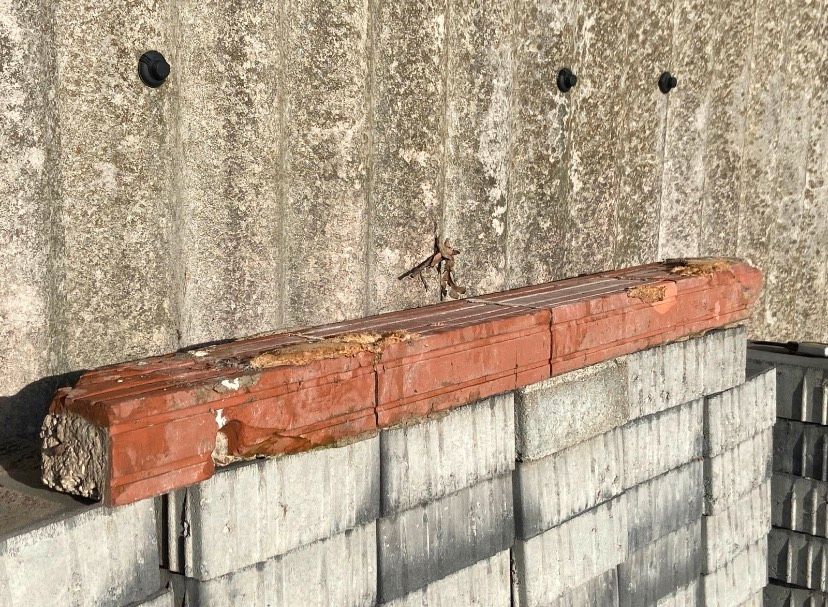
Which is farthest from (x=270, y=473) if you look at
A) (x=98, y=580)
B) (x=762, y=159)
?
(x=762, y=159)

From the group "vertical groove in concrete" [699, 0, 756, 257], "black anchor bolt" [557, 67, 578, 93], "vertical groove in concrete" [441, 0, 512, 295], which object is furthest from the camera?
"vertical groove in concrete" [699, 0, 756, 257]

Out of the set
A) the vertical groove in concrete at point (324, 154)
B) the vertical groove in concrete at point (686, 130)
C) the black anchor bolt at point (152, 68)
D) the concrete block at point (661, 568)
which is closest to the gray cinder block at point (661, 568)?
the concrete block at point (661, 568)

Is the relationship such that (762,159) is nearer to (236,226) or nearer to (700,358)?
(700,358)

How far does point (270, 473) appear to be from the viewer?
220 centimetres

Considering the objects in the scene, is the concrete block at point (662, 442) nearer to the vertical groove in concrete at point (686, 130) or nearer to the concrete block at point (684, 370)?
the concrete block at point (684, 370)

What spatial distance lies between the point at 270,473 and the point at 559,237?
1696mm

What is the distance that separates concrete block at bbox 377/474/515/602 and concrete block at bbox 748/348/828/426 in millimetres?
1832

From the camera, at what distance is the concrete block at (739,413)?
372 centimetres

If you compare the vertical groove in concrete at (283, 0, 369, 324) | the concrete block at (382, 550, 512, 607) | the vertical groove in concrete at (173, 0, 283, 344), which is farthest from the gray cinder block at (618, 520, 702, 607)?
the vertical groove in concrete at (173, 0, 283, 344)

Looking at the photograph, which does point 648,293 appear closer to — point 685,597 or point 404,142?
point 404,142

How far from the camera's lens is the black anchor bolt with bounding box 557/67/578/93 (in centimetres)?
337

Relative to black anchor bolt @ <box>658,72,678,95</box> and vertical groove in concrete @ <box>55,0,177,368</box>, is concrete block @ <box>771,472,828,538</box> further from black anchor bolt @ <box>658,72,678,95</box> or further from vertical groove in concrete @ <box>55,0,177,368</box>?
vertical groove in concrete @ <box>55,0,177,368</box>

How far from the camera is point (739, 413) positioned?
3881 mm

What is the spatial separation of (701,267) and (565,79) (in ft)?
2.96
